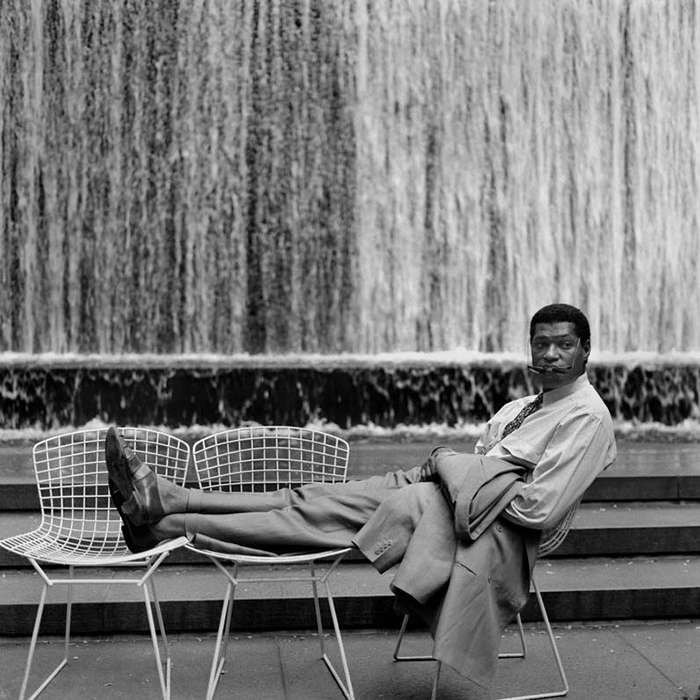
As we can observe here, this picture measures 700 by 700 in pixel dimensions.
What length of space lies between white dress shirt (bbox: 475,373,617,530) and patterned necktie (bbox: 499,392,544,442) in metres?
0.06

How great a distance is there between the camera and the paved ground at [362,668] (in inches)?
137

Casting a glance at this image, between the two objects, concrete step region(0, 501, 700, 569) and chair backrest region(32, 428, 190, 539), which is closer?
chair backrest region(32, 428, 190, 539)

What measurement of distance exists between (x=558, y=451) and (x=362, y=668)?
3.70ft

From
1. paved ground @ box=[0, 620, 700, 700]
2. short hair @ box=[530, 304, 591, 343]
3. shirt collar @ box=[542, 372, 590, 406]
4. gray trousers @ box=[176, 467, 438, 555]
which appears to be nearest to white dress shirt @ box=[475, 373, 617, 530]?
shirt collar @ box=[542, 372, 590, 406]

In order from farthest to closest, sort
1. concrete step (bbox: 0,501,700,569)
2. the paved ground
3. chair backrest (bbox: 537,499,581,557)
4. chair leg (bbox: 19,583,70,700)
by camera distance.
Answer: concrete step (bbox: 0,501,700,569)
the paved ground
chair backrest (bbox: 537,499,581,557)
chair leg (bbox: 19,583,70,700)

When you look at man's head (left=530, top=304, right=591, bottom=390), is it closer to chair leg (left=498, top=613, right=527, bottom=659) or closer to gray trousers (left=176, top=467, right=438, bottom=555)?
gray trousers (left=176, top=467, right=438, bottom=555)

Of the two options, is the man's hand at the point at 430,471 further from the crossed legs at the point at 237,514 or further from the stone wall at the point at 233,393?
the stone wall at the point at 233,393

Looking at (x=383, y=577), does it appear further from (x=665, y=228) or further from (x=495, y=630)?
(x=665, y=228)

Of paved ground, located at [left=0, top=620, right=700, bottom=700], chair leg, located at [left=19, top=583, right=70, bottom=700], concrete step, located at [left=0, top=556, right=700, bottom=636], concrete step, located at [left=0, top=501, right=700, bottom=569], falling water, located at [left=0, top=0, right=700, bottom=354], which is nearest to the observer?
chair leg, located at [left=19, top=583, right=70, bottom=700]

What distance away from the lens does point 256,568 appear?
4520mm

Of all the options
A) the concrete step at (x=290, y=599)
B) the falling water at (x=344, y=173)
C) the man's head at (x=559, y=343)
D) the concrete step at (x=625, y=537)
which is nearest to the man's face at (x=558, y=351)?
the man's head at (x=559, y=343)

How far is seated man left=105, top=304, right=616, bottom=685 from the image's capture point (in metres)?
3.10

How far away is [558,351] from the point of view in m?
3.35

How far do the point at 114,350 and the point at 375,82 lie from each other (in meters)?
3.76
